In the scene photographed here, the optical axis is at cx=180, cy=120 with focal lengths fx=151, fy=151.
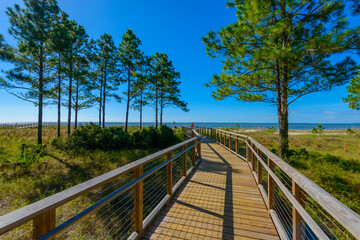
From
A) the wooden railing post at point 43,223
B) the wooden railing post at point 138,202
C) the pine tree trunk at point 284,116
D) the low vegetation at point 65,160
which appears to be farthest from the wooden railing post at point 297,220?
the low vegetation at point 65,160

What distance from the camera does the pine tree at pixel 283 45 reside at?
5.24m

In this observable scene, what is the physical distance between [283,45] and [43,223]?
→ 8.39 m

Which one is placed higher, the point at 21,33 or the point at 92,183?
the point at 21,33

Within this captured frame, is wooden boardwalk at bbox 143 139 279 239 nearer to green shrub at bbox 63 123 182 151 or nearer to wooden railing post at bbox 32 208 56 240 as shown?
wooden railing post at bbox 32 208 56 240

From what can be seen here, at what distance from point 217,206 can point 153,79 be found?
17.9 m

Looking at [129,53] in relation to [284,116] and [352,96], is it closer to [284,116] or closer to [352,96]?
[284,116]

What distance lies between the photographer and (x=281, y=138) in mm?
6801

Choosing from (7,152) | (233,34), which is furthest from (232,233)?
(7,152)

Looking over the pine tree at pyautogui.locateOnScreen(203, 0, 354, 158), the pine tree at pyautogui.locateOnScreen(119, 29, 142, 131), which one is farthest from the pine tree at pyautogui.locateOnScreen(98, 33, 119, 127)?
the pine tree at pyautogui.locateOnScreen(203, 0, 354, 158)

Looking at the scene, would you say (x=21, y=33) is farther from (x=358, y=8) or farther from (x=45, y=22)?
(x=358, y=8)

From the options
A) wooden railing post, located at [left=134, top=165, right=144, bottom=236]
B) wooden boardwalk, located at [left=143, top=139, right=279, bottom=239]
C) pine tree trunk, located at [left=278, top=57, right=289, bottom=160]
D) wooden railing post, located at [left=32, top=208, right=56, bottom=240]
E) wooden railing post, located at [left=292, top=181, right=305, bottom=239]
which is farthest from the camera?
pine tree trunk, located at [left=278, top=57, right=289, bottom=160]

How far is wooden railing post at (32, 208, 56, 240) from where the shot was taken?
986mm

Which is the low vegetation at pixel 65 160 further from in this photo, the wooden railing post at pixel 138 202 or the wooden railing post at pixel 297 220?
the wooden railing post at pixel 297 220

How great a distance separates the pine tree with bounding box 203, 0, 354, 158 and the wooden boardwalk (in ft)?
14.5
